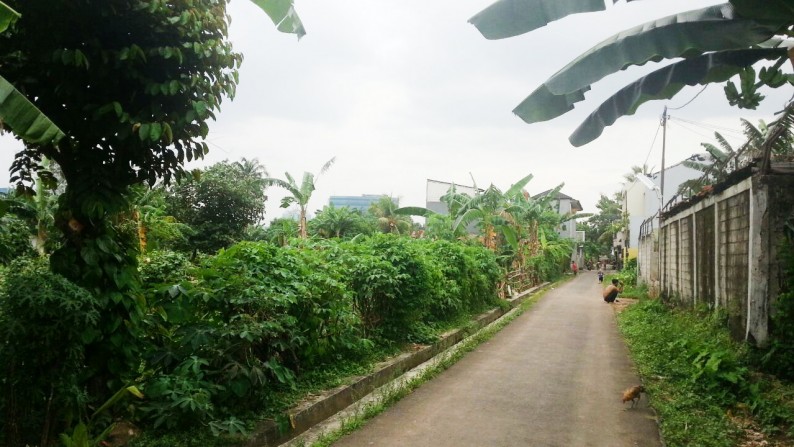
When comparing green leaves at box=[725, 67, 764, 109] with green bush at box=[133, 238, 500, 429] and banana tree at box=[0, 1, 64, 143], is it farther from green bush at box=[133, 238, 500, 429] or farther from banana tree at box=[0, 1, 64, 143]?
banana tree at box=[0, 1, 64, 143]

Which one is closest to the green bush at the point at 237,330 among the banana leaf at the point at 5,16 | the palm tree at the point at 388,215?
the banana leaf at the point at 5,16

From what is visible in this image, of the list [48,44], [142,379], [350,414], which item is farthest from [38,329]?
[350,414]

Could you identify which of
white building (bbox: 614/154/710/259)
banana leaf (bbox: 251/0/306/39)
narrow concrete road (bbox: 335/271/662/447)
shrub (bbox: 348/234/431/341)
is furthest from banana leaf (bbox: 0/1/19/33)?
white building (bbox: 614/154/710/259)

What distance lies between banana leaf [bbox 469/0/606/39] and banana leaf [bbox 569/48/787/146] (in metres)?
1.15

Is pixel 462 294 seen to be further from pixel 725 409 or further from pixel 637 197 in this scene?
pixel 637 197

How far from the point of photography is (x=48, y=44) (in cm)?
410

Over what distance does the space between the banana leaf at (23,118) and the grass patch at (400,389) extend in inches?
120

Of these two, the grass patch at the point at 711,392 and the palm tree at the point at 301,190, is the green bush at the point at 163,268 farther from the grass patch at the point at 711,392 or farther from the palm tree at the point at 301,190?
the palm tree at the point at 301,190

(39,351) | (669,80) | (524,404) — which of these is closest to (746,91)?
(669,80)

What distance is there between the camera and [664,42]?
4.93 meters

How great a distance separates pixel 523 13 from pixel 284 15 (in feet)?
6.72

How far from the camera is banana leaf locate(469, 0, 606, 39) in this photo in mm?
4852

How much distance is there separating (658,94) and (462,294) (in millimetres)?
7743

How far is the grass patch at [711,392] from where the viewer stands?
5117 millimetres
